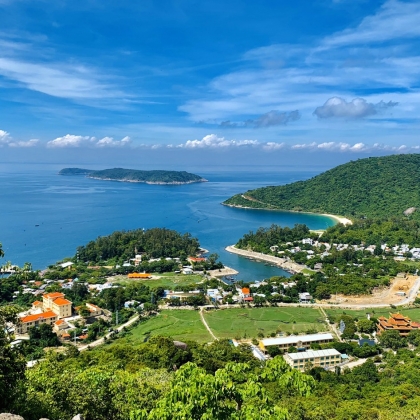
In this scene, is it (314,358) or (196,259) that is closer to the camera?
(314,358)

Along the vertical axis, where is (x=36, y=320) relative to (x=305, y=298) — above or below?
above

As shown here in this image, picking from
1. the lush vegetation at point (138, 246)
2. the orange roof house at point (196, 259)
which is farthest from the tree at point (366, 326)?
the lush vegetation at point (138, 246)

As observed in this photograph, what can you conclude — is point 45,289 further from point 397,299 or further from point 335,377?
point 397,299

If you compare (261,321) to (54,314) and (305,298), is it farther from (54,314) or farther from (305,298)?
(54,314)

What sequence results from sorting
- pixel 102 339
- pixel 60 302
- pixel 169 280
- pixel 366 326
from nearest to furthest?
pixel 102 339 < pixel 366 326 < pixel 60 302 < pixel 169 280

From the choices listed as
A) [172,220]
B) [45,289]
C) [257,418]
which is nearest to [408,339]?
[257,418]

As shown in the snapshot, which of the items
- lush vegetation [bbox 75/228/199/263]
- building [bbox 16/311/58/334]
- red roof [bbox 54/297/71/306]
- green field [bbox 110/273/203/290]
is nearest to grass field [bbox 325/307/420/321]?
green field [bbox 110/273/203/290]

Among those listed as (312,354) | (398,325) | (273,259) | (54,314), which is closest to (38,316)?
(54,314)
